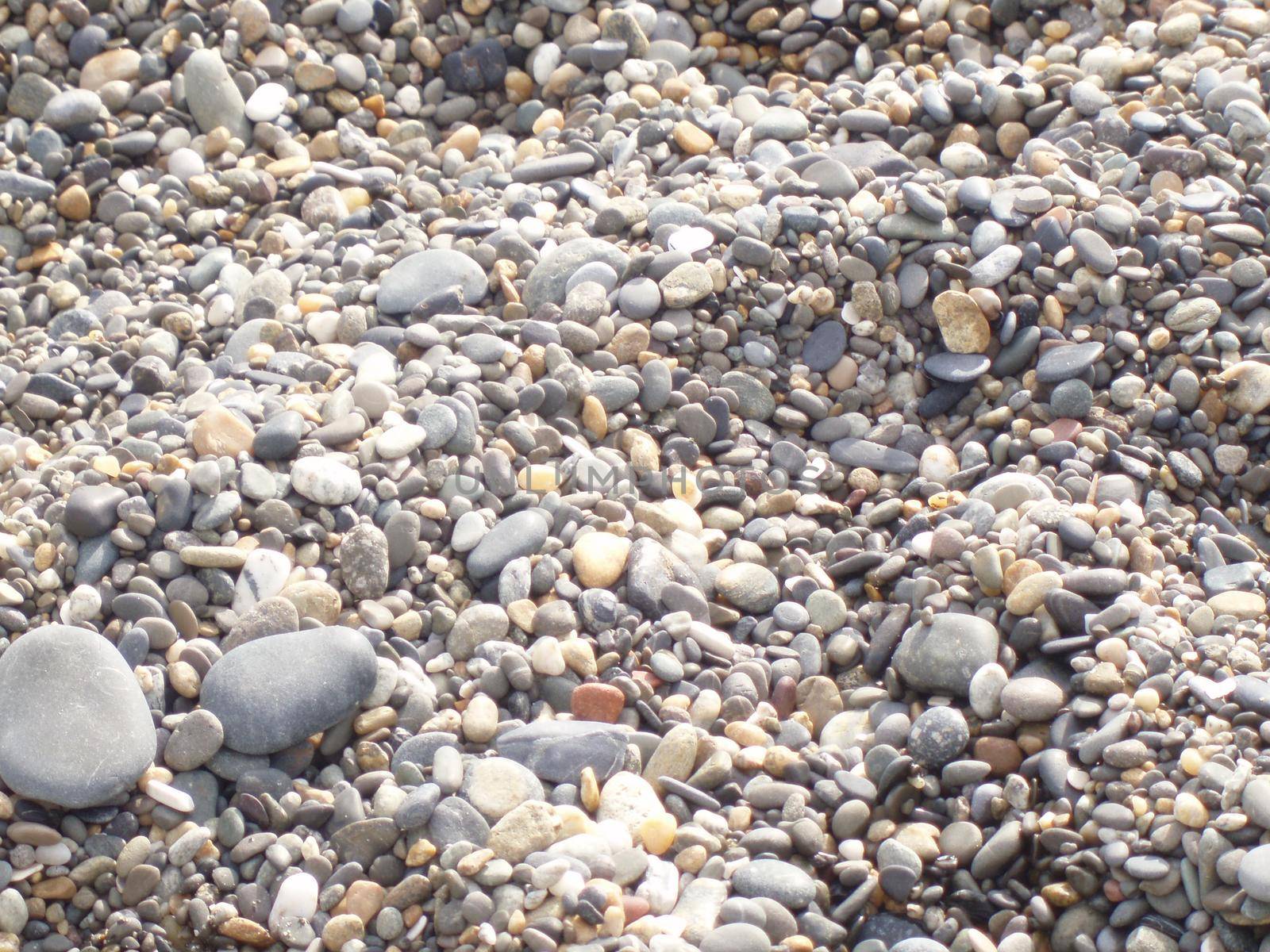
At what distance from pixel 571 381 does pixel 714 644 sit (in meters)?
0.68

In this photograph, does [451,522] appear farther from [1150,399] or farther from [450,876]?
[1150,399]

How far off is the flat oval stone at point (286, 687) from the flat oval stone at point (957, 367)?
145 centimetres

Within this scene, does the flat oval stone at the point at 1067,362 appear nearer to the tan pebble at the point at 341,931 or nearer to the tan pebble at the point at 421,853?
the tan pebble at the point at 421,853

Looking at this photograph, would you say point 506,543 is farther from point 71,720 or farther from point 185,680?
point 71,720

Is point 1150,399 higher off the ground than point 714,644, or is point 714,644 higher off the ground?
point 1150,399

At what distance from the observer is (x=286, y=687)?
2.00m

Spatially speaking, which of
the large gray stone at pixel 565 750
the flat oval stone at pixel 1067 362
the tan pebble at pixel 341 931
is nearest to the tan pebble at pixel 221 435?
the large gray stone at pixel 565 750

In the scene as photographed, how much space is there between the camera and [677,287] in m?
2.75

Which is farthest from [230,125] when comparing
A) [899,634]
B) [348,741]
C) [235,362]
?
[899,634]

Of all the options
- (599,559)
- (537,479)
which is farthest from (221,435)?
(599,559)

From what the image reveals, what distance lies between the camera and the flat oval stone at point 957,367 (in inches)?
107

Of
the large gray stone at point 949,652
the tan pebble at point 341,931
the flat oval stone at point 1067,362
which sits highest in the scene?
the flat oval stone at point 1067,362

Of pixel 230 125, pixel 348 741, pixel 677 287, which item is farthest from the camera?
pixel 230 125

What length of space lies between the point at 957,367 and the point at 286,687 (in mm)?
1633
